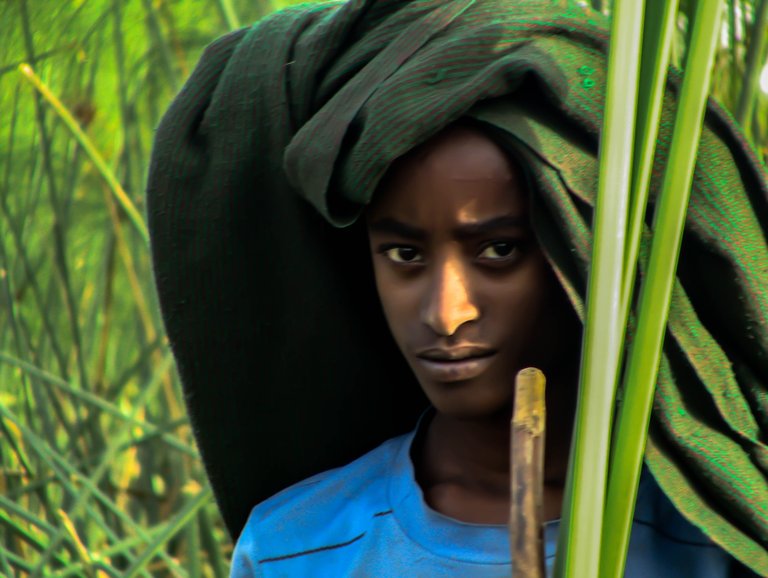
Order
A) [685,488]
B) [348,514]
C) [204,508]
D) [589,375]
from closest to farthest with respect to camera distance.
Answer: [589,375], [685,488], [348,514], [204,508]

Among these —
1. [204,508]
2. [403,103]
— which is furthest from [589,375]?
[204,508]

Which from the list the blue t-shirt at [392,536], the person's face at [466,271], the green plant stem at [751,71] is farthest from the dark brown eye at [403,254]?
the green plant stem at [751,71]

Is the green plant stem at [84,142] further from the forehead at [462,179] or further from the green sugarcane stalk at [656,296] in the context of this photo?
the green sugarcane stalk at [656,296]

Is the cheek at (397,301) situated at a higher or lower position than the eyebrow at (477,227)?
lower

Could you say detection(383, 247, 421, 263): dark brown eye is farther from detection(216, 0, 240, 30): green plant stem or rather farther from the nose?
detection(216, 0, 240, 30): green plant stem

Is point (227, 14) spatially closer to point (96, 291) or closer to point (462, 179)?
point (462, 179)

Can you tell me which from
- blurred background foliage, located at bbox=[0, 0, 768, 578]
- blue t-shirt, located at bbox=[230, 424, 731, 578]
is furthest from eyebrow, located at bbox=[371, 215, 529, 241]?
blurred background foliage, located at bbox=[0, 0, 768, 578]

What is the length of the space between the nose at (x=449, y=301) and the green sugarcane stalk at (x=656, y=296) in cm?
14

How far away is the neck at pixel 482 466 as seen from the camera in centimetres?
60

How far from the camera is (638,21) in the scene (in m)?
0.41

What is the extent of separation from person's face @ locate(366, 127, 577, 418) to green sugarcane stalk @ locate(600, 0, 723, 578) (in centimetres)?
14

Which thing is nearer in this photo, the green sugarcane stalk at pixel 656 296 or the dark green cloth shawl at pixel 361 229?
the green sugarcane stalk at pixel 656 296

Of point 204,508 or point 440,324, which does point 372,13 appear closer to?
point 440,324

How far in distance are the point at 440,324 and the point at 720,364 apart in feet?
0.39
